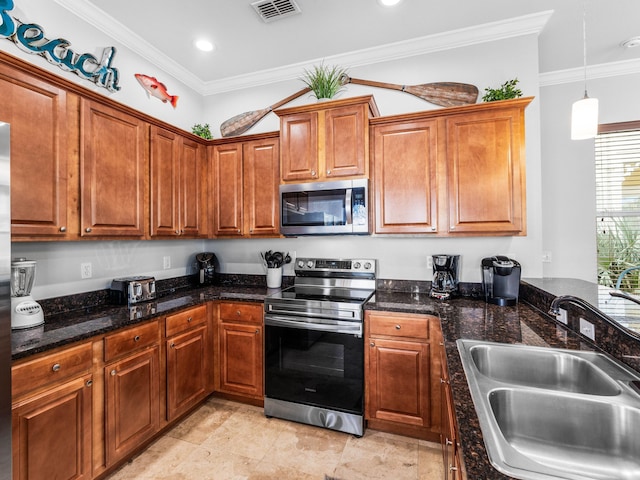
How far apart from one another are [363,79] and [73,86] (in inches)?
87.1

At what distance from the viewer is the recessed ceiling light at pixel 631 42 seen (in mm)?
2662

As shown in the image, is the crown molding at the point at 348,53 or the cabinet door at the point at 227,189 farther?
the cabinet door at the point at 227,189

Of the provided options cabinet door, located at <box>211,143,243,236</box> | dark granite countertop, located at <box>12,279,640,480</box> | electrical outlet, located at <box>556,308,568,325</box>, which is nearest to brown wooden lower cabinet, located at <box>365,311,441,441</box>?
dark granite countertop, located at <box>12,279,640,480</box>

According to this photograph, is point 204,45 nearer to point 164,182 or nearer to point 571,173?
point 164,182

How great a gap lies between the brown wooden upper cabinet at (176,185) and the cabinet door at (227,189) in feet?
0.44

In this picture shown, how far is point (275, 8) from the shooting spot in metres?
2.32

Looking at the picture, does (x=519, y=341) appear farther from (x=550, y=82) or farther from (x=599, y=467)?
(x=550, y=82)

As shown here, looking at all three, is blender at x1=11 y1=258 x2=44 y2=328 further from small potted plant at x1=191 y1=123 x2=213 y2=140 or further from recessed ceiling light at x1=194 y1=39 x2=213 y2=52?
recessed ceiling light at x1=194 y1=39 x2=213 y2=52

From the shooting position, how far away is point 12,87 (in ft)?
5.41

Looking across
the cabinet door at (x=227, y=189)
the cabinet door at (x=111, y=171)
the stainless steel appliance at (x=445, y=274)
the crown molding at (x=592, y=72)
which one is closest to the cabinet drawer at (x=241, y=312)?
the cabinet door at (x=227, y=189)

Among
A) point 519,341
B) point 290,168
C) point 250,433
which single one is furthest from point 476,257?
point 250,433

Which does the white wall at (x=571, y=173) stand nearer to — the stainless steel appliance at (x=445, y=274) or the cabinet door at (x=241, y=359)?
the stainless steel appliance at (x=445, y=274)

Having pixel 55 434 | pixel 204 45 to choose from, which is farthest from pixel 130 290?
pixel 204 45

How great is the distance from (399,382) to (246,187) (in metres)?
2.08
